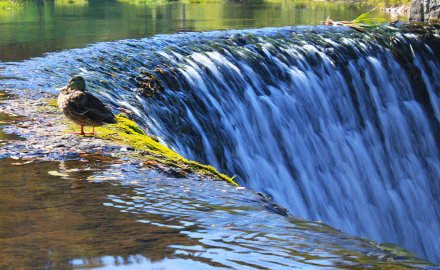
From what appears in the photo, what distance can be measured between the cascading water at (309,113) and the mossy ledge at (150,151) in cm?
144

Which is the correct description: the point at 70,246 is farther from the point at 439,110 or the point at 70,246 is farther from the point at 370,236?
the point at 439,110

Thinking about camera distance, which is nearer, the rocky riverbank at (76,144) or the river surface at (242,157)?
the river surface at (242,157)

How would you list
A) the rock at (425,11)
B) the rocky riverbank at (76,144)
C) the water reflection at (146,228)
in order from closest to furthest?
1. the water reflection at (146,228)
2. the rocky riverbank at (76,144)
3. the rock at (425,11)

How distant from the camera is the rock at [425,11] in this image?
31.8 metres

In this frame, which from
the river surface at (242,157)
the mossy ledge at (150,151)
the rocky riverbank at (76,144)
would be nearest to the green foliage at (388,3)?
the river surface at (242,157)

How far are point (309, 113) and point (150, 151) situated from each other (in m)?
8.68

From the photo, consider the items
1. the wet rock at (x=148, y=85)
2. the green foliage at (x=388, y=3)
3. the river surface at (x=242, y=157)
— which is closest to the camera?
the river surface at (x=242, y=157)

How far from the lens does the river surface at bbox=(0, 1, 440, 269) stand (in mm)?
5227

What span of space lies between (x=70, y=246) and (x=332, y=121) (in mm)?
12836

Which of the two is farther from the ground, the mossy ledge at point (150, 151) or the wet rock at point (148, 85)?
the wet rock at point (148, 85)

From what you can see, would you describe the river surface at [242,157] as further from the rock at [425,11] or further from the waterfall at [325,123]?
the rock at [425,11]

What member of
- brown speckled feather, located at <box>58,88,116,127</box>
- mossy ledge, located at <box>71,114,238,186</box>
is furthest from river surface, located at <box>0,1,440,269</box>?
brown speckled feather, located at <box>58,88,116,127</box>

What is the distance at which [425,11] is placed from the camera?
3228 centimetres

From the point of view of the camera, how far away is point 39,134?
8500 mm
